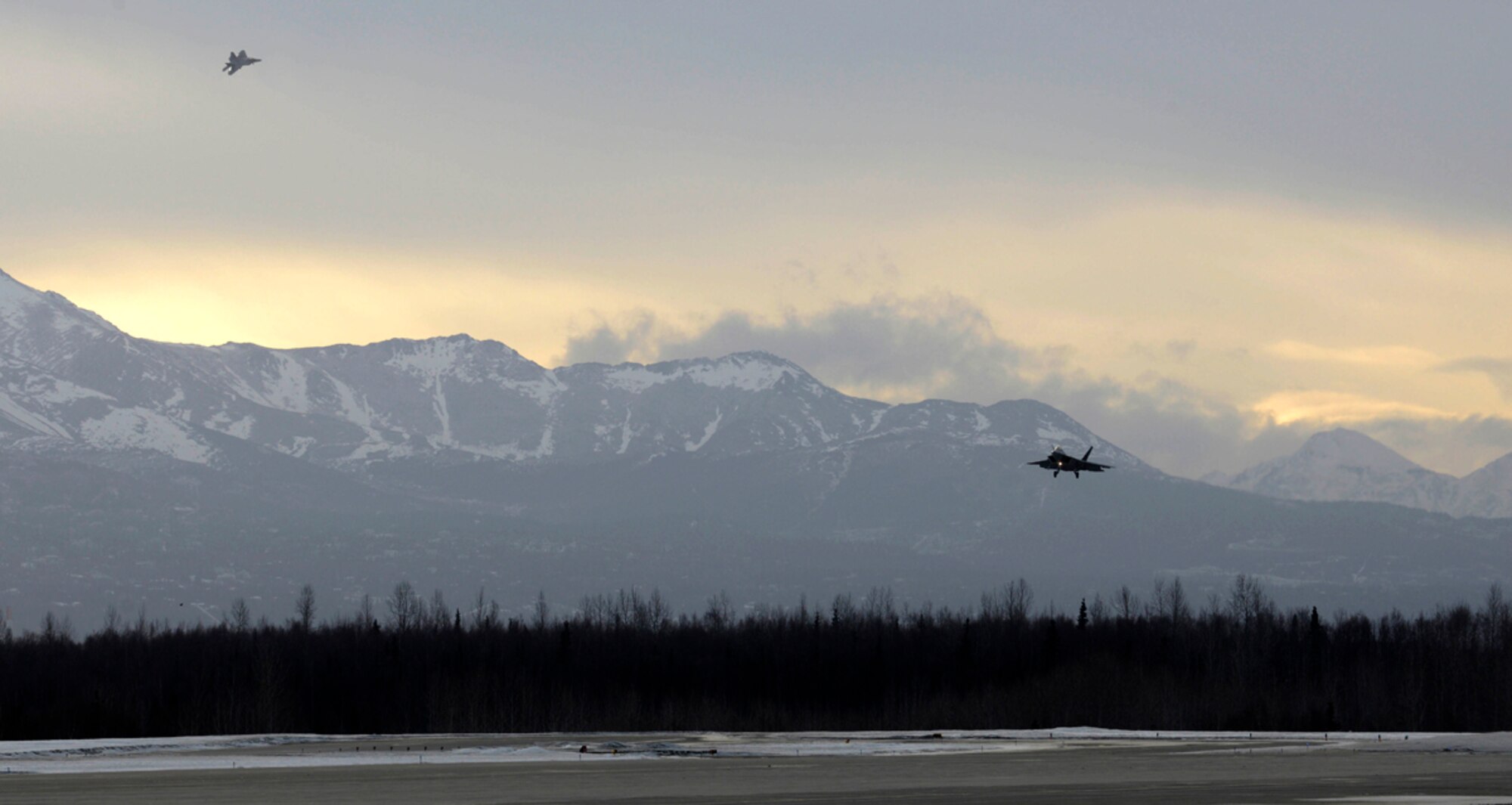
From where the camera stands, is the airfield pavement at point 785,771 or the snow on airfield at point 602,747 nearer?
the airfield pavement at point 785,771

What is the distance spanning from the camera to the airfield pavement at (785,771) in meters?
68.2

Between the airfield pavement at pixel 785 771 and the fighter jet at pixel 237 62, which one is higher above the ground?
the fighter jet at pixel 237 62

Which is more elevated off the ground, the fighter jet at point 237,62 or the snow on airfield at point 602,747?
the fighter jet at point 237,62

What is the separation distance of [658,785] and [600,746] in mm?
36416

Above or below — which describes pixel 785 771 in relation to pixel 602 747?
above

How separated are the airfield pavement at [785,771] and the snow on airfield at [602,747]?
10.4 inches

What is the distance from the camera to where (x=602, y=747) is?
11062 centimetres

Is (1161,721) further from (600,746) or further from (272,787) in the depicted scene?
(272,787)

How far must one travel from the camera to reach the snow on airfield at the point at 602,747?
9775 centimetres

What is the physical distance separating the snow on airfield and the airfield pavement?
0.26m

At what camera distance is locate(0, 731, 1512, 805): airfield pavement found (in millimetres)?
68188

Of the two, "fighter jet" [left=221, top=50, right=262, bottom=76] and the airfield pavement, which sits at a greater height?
"fighter jet" [left=221, top=50, right=262, bottom=76]

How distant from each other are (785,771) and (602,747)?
2822cm

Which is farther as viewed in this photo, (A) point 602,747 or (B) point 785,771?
(A) point 602,747
